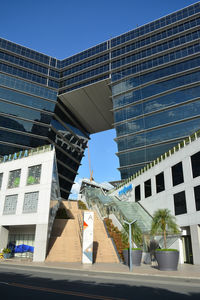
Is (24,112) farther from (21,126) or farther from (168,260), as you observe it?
(168,260)

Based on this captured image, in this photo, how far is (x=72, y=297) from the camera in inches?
328

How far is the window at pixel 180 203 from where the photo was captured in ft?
93.4

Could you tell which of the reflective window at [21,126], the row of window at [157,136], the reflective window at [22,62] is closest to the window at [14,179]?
the row of window at [157,136]

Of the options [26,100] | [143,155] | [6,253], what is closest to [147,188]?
[6,253]

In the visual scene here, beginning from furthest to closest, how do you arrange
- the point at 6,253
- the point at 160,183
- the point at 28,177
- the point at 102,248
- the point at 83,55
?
the point at 83,55
the point at 160,183
the point at 28,177
the point at 6,253
the point at 102,248

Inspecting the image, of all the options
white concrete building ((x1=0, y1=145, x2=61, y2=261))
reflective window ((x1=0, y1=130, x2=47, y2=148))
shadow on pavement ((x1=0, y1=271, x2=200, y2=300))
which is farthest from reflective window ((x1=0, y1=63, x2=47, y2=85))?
shadow on pavement ((x1=0, y1=271, x2=200, y2=300))

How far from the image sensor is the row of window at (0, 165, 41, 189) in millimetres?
29438

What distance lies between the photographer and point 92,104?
3880 inches

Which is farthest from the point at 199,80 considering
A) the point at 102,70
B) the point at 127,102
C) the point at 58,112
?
the point at 58,112

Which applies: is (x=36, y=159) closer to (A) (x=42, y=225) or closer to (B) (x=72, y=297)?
(A) (x=42, y=225)

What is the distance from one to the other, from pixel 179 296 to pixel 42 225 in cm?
1984

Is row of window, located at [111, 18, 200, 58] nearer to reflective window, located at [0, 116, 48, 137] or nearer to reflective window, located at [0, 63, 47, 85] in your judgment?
reflective window, located at [0, 63, 47, 85]

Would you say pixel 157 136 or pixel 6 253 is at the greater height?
pixel 157 136

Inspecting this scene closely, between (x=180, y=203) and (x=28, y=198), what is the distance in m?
18.4
